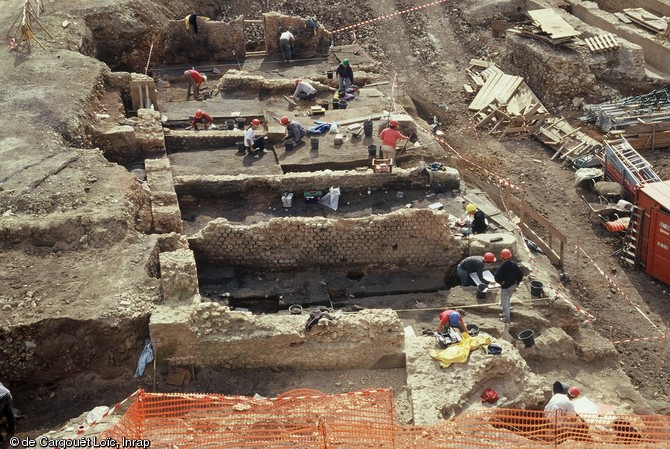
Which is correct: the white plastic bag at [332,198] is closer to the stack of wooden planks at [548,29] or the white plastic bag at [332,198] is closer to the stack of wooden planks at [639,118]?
the stack of wooden planks at [639,118]

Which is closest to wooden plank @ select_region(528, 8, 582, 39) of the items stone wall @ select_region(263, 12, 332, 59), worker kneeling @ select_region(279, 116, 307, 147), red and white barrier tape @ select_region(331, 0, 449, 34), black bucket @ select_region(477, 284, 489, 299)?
red and white barrier tape @ select_region(331, 0, 449, 34)

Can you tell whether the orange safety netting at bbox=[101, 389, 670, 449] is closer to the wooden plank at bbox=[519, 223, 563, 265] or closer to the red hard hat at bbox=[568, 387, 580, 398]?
the red hard hat at bbox=[568, 387, 580, 398]

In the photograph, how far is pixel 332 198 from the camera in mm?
16844

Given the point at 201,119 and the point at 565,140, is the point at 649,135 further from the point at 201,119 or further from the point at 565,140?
the point at 201,119

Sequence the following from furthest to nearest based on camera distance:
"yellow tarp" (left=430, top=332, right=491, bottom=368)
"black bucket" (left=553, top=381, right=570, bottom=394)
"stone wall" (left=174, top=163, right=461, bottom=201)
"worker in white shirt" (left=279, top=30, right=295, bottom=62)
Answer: "worker in white shirt" (left=279, top=30, right=295, bottom=62), "stone wall" (left=174, top=163, right=461, bottom=201), "black bucket" (left=553, top=381, right=570, bottom=394), "yellow tarp" (left=430, top=332, right=491, bottom=368)

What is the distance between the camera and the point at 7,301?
12438 mm

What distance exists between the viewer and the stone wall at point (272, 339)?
12.2 metres

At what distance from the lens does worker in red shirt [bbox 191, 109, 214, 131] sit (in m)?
20.5

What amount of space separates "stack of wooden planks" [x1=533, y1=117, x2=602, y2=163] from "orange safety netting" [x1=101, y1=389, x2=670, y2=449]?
1134 cm

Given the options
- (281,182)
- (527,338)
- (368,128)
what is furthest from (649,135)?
(281,182)

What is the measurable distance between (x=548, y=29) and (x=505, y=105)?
9.93ft

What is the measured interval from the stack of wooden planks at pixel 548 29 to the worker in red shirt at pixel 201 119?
10615mm

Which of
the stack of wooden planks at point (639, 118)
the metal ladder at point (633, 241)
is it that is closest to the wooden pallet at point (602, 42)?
the stack of wooden planks at point (639, 118)

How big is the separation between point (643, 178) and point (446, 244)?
6.29 m
